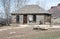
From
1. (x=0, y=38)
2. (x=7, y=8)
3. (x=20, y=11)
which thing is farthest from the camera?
(x=20, y=11)

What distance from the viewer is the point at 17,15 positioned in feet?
169

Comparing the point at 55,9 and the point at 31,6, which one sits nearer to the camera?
the point at 31,6

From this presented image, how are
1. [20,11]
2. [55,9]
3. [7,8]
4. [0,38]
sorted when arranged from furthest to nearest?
[55,9] → [20,11] → [7,8] → [0,38]

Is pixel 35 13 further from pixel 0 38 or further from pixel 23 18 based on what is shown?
pixel 0 38

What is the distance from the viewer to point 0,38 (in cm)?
2039

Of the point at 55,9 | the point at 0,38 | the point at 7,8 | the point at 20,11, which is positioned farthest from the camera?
the point at 55,9

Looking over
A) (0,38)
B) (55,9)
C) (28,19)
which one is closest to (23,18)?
(28,19)

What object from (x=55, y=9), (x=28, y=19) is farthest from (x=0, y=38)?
(x=55, y=9)

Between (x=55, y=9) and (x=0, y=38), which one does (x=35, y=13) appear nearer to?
(x=0, y=38)

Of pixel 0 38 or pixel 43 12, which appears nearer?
pixel 0 38

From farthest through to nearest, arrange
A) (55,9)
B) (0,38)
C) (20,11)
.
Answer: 1. (55,9)
2. (20,11)
3. (0,38)

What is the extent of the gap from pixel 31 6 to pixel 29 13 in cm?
311

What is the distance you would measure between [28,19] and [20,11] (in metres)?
2.67

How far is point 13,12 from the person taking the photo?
51.1 meters
